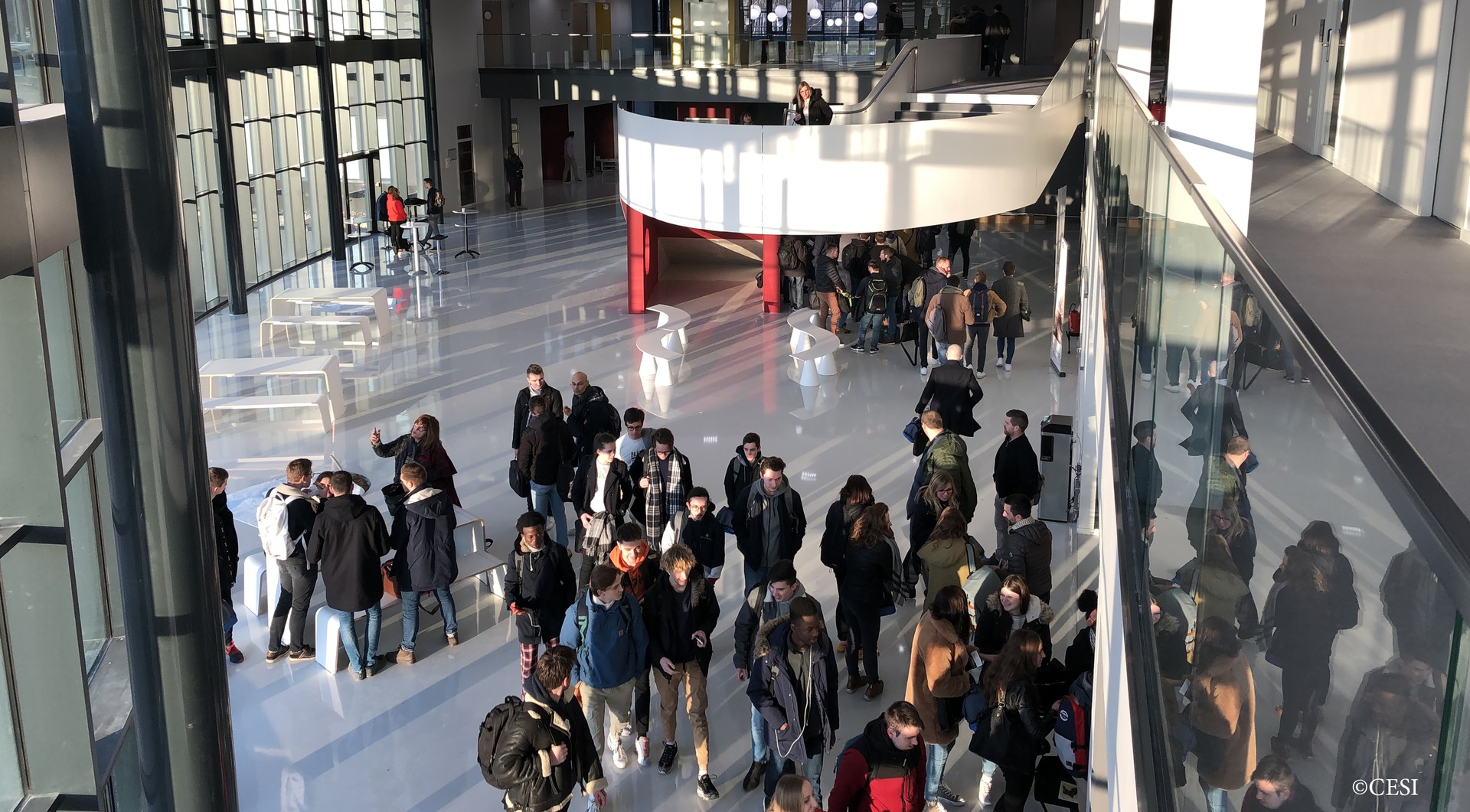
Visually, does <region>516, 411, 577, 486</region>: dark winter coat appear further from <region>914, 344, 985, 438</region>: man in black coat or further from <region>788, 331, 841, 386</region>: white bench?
<region>788, 331, 841, 386</region>: white bench

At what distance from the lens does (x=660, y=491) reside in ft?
28.9

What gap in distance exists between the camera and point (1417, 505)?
103 centimetres

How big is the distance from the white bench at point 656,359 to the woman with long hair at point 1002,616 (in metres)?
8.48

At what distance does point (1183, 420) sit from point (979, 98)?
62.8 feet

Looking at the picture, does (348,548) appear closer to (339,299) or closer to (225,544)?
(225,544)

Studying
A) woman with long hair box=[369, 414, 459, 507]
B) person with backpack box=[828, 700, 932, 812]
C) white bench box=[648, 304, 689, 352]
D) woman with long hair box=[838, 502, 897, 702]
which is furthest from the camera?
Answer: white bench box=[648, 304, 689, 352]

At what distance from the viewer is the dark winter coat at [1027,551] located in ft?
25.0

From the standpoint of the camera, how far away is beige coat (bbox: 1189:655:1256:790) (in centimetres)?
170

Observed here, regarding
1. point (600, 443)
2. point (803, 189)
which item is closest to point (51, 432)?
point (600, 443)

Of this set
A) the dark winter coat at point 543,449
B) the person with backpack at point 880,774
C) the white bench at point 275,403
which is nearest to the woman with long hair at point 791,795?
the person with backpack at point 880,774

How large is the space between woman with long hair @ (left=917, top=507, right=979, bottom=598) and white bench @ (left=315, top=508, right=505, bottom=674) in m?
2.94

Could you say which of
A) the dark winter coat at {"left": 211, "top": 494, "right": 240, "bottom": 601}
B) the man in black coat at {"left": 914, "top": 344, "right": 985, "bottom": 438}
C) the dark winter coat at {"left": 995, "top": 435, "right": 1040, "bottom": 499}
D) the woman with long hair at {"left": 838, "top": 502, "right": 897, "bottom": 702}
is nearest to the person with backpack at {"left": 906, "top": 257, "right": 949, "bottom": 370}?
the man in black coat at {"left": 914, "top": 344, "right": 985, "bottom": 438}

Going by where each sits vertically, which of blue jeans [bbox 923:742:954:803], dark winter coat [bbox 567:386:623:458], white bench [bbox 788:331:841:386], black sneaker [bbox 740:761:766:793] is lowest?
black sneaker [bbox 740:761:766:793]

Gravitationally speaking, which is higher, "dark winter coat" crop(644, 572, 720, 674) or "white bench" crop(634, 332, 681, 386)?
"dark winter coat" crop(644, 572, 720, 674)
